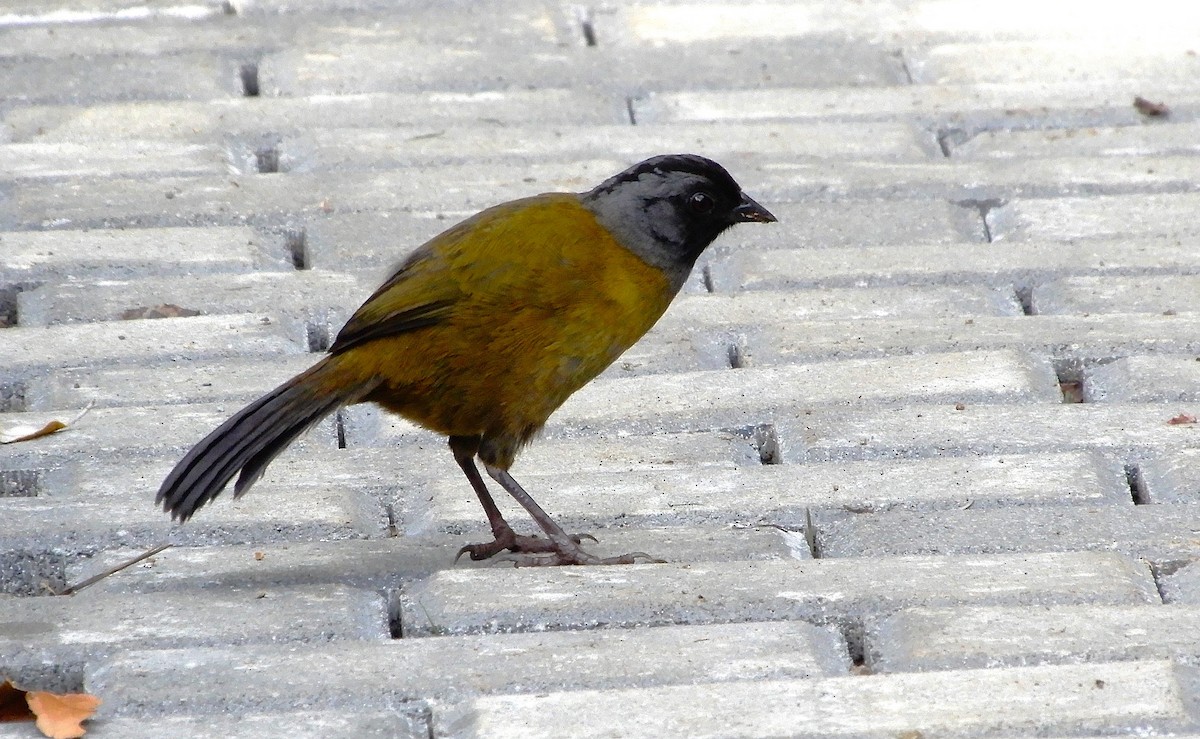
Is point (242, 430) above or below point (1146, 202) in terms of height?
above

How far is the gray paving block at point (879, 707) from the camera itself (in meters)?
2.69

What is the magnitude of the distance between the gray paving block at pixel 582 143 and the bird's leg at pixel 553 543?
1458mm

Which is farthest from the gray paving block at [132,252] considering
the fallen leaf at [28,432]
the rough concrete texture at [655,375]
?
the fallen leaf at [28,432]

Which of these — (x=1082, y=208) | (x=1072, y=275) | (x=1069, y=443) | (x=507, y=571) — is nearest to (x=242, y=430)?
(x=507, y=571)

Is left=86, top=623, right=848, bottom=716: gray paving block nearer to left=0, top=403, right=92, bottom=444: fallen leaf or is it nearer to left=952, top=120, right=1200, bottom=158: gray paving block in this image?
left=0, top=403, right=92, bottom=444: fallen leaf

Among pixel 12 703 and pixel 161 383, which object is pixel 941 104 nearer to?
pixel 161 383

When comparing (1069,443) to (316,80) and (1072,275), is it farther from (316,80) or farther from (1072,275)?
(316,80)

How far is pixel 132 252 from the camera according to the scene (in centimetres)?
444

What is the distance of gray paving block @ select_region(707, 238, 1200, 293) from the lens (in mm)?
4395

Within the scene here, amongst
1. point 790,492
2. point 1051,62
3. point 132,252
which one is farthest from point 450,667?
point 1051,62

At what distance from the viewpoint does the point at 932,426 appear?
12.3 ft

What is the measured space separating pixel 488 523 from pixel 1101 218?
6.36 feet

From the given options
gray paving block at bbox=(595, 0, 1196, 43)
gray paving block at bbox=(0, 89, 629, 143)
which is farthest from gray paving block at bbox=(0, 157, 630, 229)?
gray paving block at bbox=(595, 0, 1196, 43)

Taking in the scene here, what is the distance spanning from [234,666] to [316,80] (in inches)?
113
